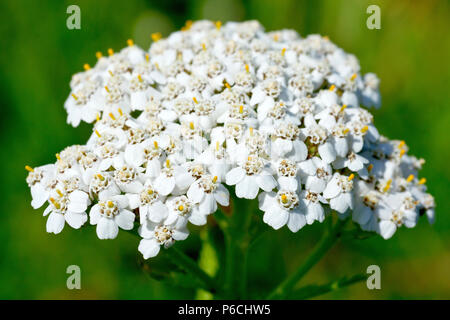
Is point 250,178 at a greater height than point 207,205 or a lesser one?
greater

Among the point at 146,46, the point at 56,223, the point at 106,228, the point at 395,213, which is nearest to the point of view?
the point at 106,228

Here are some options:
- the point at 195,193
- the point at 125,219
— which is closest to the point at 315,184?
the point at 195,193

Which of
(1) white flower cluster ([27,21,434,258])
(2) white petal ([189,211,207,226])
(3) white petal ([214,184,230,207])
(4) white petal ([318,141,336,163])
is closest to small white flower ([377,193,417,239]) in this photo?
(1) white flower cluster ([27,21,434,258])

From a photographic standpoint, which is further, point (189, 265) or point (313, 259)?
point (313, 259)

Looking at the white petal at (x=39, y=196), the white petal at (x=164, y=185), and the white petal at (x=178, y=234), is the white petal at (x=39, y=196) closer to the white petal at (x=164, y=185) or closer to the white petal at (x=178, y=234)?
the white petal at (x=164, y=185)

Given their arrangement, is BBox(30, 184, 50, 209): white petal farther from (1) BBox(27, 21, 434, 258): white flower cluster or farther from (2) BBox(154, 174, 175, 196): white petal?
(2) BBox(154, 174, 175, 196): white petal

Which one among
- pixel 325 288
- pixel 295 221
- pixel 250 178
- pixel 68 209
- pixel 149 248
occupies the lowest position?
pixel 325 288

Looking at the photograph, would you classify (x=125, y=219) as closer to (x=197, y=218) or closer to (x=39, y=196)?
(x=197, y=218)
